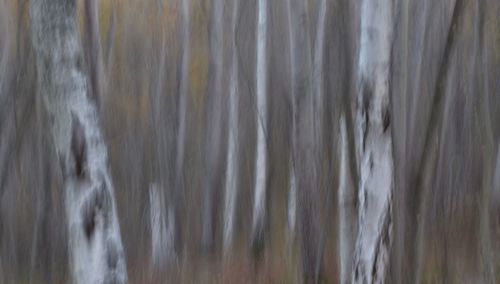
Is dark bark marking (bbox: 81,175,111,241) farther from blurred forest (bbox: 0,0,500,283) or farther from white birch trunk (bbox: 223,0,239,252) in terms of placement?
white birch trunk (bbox: 223,0,239,252)

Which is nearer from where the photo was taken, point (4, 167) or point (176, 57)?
point (4, 167)

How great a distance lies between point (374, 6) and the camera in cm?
815

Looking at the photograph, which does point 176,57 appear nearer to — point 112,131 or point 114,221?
point 112,131

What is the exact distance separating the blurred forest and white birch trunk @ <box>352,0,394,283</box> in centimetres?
3

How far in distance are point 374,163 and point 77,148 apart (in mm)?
2745

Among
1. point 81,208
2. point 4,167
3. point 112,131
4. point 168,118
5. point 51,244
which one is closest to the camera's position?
point 81,208

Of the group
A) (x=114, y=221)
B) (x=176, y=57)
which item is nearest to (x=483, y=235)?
(x=114, y=221)

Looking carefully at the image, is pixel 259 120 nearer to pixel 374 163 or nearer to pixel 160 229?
pixel 160 229

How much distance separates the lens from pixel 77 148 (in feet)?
20.7

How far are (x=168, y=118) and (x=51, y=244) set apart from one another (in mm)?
4363

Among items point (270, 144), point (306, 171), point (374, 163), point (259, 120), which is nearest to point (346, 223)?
point (306, 171)

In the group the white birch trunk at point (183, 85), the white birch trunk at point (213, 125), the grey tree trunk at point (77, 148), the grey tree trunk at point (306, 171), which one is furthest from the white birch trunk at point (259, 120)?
the grey tree trunk at point (77, 148)

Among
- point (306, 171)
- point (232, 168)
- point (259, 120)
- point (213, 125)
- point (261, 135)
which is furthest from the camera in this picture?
point (213, 125)

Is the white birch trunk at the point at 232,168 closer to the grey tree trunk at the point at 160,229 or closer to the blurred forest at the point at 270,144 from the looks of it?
the blurred forest at the point at 270,144
